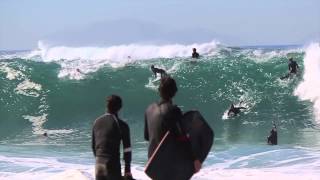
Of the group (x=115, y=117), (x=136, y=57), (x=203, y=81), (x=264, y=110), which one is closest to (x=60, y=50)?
(x=136, y=57)

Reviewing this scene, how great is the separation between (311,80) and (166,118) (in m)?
16.3

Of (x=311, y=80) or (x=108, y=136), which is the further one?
(x=311, y=80)

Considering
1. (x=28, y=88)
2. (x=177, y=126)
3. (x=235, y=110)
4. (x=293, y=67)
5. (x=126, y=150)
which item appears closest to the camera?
(x=177, y=126)

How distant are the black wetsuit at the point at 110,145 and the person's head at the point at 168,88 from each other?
430mm

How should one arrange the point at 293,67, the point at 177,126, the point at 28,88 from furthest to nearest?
the point at 28,88
the point at 293,67
the point at 177,126

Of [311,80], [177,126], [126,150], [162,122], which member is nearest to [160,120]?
[162,122]

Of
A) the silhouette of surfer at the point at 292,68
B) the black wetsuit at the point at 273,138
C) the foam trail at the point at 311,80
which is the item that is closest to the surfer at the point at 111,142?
the black wetsuit at the point at 273,138

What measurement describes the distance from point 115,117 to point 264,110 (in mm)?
12599

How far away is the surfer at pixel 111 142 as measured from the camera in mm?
5004

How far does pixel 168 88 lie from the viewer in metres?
4.83

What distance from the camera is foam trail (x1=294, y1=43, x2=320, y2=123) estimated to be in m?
18.6

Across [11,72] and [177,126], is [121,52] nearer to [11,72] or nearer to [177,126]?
[11,72]

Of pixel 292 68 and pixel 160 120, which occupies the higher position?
pixel 160 120

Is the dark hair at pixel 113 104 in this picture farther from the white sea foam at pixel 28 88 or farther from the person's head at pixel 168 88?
the white sea foam at pixel 28 88
